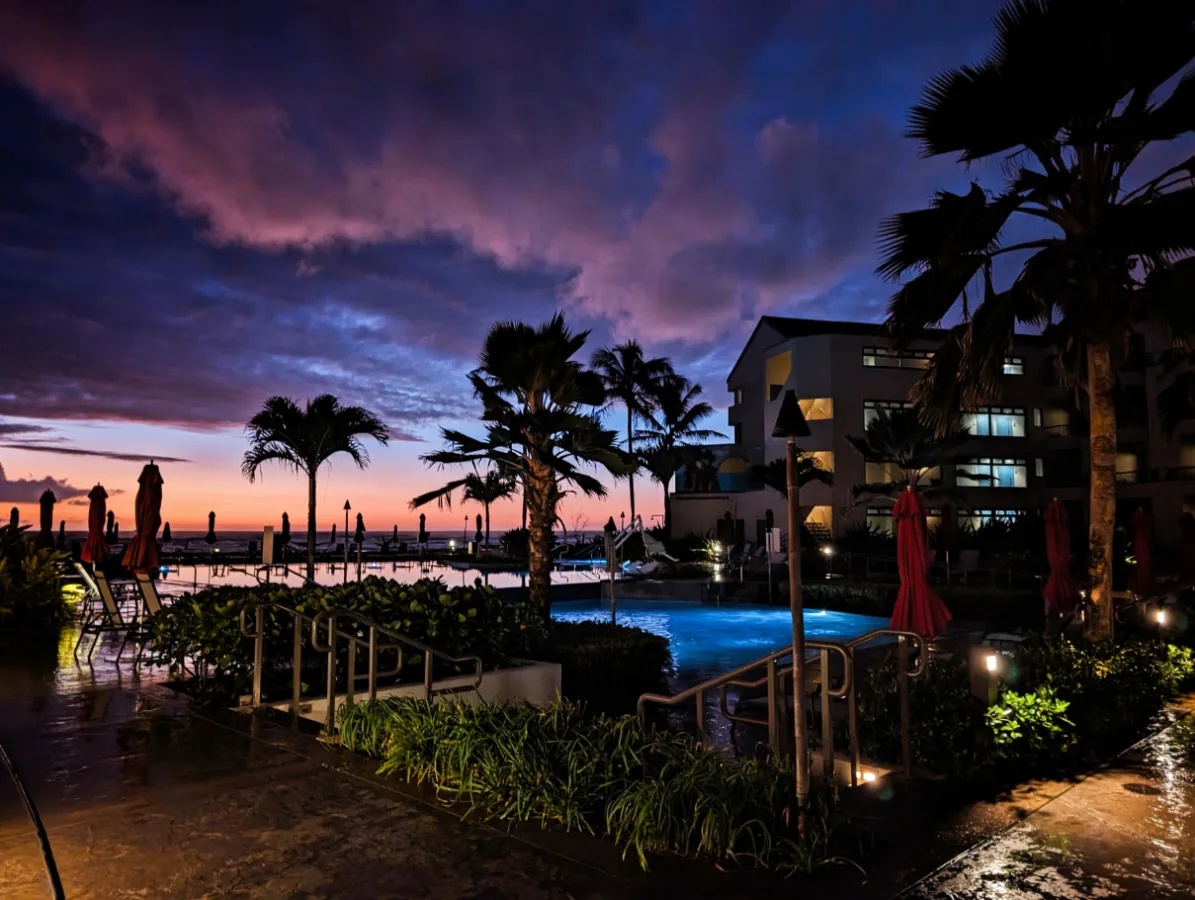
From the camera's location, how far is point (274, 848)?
4172 mm

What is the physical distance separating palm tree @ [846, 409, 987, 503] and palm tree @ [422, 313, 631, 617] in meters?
19.7

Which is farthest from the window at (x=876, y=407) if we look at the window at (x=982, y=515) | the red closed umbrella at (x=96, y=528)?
the red closed umbrella at (x=96, y=528)

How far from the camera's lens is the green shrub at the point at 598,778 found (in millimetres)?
4117

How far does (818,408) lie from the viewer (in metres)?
34.2

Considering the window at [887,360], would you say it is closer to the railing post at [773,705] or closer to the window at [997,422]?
the window at [997,422]

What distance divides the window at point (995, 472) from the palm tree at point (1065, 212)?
2671 centimetres

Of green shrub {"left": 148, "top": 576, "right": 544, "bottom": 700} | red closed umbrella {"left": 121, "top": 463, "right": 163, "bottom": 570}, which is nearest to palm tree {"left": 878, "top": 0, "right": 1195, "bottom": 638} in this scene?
green shrub {"left": 148, "top": 576, "right": 544, "bottom": 700}

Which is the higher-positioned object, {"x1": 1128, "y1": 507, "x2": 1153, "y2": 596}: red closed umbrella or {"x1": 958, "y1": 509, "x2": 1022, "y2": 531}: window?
{"x1": 958, "y1": 509, "x2": 1022, "y2": 531}: window

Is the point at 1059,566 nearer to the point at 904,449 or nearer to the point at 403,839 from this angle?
the point at 403,839

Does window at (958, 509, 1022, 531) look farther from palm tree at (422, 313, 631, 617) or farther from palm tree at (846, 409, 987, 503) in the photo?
palm tree at (422, 313, 631, 617)

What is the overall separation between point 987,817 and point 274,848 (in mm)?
4242

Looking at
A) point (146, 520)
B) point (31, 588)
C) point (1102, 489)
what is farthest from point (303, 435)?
point (1102, 489)

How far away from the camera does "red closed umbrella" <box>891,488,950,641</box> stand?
27.2 feet

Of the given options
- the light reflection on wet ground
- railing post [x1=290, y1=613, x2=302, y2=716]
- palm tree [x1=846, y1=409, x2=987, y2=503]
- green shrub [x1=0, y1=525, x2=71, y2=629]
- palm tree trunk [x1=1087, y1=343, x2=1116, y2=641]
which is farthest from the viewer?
palm tree [x1=846, y1=409, x2=987, y2=503]
